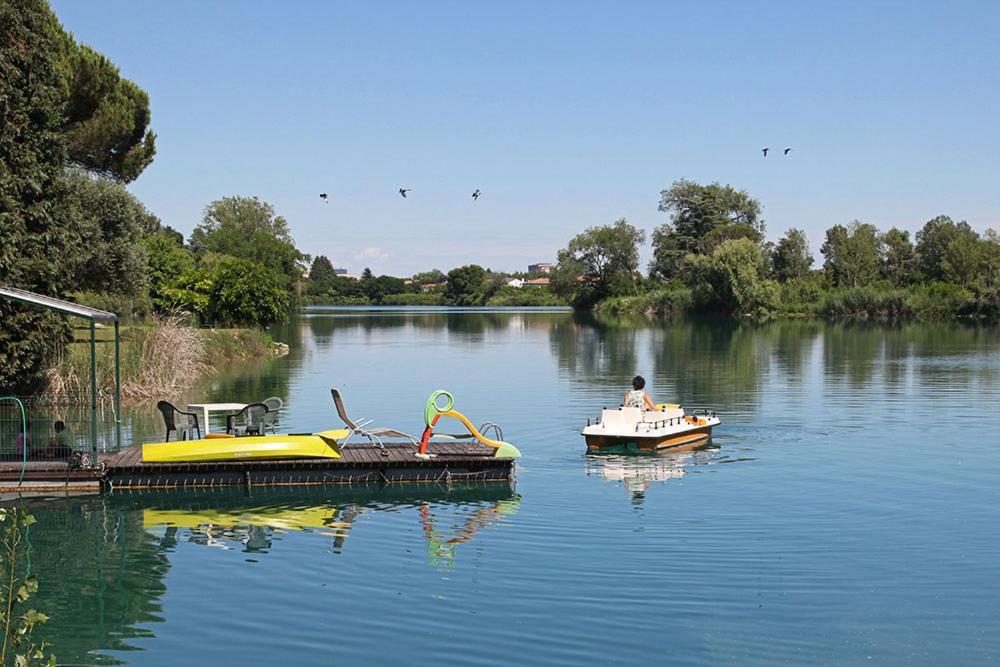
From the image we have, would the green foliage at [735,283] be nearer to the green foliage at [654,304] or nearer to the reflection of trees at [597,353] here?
the green foliage at [654,304]

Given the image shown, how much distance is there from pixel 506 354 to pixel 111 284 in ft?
79.0

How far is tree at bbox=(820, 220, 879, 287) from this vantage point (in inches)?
5330

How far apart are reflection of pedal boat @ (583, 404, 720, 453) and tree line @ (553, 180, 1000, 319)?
286 feet

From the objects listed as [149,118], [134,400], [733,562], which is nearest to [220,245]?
[149,118]

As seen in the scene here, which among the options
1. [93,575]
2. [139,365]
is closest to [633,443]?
[93,575]

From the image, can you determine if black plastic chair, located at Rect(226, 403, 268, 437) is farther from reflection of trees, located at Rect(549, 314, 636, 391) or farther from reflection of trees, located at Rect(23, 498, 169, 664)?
reflection of trees, located at Rect(549, 314, 636, 391)

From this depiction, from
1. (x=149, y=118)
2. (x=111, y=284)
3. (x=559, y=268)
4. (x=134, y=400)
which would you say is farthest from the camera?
(x=559, y=268)

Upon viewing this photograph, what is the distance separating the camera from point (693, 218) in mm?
138000

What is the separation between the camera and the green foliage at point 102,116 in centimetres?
3859

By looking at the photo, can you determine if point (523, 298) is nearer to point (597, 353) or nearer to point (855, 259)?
point (855, 259)

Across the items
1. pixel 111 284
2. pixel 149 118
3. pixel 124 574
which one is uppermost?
pixel 149 118

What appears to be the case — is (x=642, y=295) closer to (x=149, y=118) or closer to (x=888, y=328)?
(x=888, y=328)

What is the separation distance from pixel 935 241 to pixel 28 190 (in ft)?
431

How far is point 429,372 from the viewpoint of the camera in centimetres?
4681
